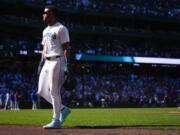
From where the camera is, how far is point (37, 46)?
3272 centimetres

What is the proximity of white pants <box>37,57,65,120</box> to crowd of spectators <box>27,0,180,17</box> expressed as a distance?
29028 mm

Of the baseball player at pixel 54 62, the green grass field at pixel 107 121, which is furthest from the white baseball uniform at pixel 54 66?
the green grass field at pixel 107 121

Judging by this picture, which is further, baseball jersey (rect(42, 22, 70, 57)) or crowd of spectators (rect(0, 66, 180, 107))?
crowd of spectators (rect(0, 66, 180, 107))

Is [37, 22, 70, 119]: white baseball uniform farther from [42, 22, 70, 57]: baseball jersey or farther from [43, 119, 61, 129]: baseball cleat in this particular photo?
[43, 119, 61, 129]: baseball cleat

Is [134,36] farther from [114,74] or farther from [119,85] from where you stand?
[119,85]

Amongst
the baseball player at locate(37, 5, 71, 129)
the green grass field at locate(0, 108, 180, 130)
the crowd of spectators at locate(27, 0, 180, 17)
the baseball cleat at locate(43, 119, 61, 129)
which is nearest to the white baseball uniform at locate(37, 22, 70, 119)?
the baseball player at locate(37, 5, 71, 129)

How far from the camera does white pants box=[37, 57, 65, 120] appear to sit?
20.5ft

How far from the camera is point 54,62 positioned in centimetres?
630

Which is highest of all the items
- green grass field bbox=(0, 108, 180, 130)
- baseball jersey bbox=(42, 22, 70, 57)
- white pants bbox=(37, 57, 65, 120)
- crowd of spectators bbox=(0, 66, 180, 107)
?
baseball jersey bbox=(42, 22, 70, 57)

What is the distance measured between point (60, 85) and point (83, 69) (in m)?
31.2

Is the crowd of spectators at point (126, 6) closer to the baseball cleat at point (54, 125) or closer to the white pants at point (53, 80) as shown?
the white pants at point (53, 80)

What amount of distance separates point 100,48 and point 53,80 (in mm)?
31040

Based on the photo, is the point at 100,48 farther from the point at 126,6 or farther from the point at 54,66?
the point at 54,66

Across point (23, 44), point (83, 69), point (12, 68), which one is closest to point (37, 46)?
point (23, 44)
